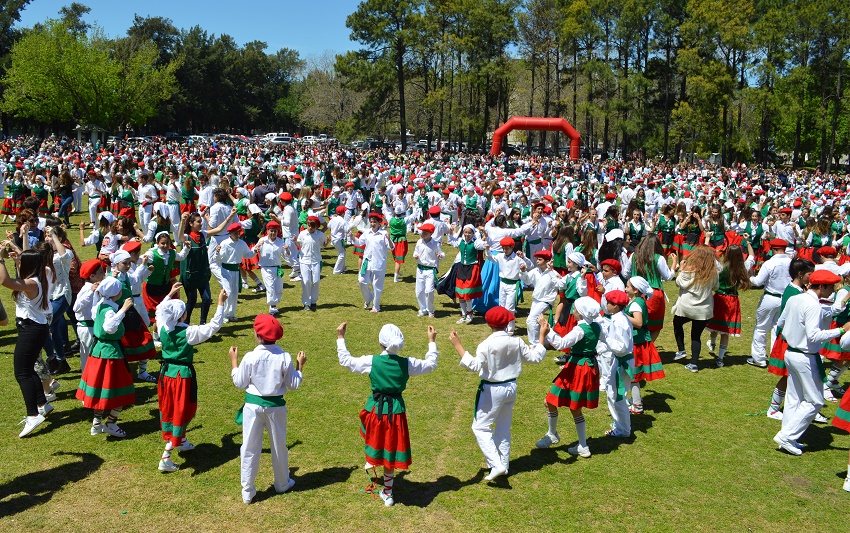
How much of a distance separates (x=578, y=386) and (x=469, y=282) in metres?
5.48

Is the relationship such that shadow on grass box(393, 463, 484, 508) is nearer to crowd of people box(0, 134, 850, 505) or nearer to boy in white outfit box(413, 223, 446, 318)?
crowd of people box(0, 134, 850, 505)

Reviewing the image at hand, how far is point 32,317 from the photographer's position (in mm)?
7094

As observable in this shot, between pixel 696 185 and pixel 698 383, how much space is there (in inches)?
850

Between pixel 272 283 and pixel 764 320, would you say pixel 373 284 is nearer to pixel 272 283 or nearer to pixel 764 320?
pixel 272 283

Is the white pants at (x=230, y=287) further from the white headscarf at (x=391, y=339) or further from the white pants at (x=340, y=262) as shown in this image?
the white headscarf at (x=391, y=339)

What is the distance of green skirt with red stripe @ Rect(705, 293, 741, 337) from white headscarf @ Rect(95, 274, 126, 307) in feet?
26.4

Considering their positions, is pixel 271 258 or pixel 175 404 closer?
pixel 175 404

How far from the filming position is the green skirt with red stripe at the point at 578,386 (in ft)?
22.8

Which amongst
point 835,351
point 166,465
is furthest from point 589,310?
point 166,465

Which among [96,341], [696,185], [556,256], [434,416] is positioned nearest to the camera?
[96,341]

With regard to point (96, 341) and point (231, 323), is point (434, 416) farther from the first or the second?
point (231, 323)

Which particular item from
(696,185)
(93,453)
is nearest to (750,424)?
(93,453)

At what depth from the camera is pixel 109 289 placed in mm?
6898

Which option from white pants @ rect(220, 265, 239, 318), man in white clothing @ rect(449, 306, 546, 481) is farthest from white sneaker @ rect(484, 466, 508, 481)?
white pants @ rect(220, 265, 239, 318)
